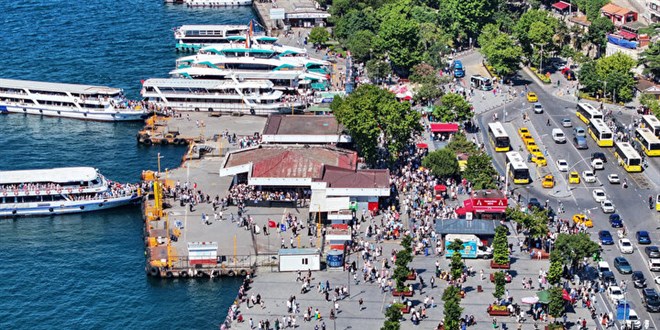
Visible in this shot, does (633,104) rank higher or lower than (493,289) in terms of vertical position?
higher

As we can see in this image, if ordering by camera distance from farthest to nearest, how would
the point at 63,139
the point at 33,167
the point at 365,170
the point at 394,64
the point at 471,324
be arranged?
the point at 394,64 → the point at 63,139 → the point at 33,167 → the point at 365,170 → the point at 471,324

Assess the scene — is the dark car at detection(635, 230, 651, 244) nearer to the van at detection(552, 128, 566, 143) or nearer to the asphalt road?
the asphalt road

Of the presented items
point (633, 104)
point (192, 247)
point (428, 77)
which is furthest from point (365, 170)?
point (633, 104)

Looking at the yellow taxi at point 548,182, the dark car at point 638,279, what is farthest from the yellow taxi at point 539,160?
the dark car at point 638,279

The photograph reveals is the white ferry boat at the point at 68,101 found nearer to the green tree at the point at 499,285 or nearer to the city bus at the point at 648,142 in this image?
the city bus at the point at 648,142

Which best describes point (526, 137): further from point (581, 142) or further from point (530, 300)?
point (530, 300)

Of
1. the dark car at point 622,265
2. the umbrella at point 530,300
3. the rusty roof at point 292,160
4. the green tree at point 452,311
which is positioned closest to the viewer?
the green tree at point 452,311

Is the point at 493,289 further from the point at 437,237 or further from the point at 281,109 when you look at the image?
the point at 281,109

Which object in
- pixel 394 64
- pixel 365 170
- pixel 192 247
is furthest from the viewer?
pixel 394 64
